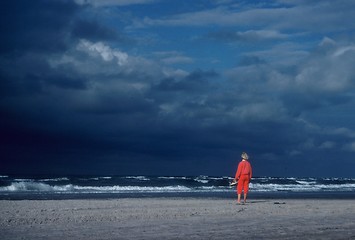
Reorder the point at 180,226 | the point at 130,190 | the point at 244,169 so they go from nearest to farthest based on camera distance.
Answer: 1. the point at 180,226
2. the point at 244,169
3. the point at 130,190

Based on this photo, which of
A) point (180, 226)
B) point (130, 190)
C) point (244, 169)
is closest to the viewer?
point (180, 226)

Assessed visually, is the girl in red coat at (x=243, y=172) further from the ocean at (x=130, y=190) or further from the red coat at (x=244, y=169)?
the ocean at (x=130, y=190)

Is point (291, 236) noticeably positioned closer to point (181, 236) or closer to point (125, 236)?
point (181, 236)

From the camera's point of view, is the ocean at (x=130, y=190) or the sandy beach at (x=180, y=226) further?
the ocean at (x=130, y=190)

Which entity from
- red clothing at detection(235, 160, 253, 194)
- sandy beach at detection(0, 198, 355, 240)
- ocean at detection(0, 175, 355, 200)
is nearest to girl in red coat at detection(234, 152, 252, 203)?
red clothing at detection(235, 160, 253, 194)

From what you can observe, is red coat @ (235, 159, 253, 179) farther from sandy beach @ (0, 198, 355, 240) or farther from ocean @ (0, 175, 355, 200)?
ocean @ (0, 175, 355, 200)

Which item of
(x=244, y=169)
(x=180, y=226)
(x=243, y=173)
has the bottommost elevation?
(x=180, y=226)

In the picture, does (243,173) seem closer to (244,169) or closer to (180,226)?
(244,169)

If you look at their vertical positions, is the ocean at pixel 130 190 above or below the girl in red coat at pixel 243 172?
below

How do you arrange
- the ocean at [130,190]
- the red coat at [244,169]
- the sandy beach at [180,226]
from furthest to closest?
the ocean at [130,190], the red coat at [244,169], the sandy beach at [180,226]

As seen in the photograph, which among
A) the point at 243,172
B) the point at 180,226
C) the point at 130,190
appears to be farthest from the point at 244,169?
the point at 130,190

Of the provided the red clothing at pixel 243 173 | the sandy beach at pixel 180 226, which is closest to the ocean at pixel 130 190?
the red clothing at pixel 243 173

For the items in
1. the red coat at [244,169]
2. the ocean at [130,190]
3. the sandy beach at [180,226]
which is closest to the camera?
the sandy beach at [180,226]

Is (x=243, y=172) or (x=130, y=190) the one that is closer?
(x=243, y=172)
